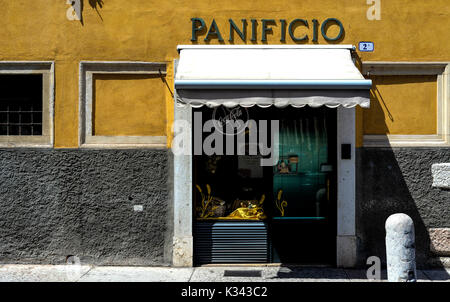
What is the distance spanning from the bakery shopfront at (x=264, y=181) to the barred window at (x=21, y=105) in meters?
2.33

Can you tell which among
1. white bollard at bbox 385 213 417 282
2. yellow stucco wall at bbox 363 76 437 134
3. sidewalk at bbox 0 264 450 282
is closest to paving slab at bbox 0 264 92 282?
sidewalk at bbox 0 264 450 282

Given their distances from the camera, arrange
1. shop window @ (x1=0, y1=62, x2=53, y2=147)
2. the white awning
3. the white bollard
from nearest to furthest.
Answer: the white bollard
the white awning
shop window @ (x1=0, y1=62, x2=53, y2=147)

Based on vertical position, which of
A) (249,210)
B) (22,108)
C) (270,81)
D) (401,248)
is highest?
(270,81)

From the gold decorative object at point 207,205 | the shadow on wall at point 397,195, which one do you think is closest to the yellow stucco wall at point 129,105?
the gold decorative object at point 207,205

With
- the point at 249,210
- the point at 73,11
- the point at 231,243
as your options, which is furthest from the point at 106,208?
the point at 73,11

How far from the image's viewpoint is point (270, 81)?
594 cm

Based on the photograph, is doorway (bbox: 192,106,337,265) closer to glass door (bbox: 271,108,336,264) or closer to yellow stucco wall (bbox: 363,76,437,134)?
glass door (bbox: 271,108,336,264)

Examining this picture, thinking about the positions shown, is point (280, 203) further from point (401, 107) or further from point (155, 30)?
point (155, 30)

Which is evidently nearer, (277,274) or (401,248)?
(401,248)

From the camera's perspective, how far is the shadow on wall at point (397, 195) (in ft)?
23.6

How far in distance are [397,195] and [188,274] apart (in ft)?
11.4

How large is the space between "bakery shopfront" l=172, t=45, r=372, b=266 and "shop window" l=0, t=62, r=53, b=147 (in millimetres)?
2241

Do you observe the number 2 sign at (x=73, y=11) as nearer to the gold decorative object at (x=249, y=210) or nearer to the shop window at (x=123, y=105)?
the shop window at (x=123, y=105)

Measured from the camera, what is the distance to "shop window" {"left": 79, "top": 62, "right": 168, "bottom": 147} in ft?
24.0
